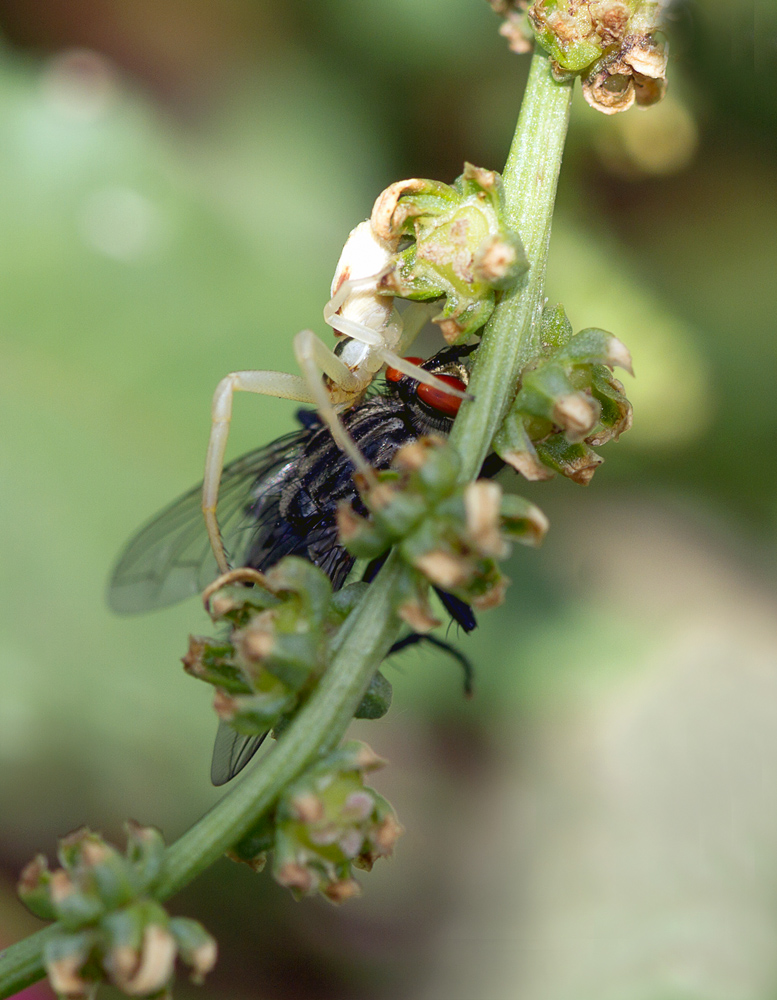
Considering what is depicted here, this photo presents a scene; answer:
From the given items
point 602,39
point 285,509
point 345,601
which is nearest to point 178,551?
point 285,509

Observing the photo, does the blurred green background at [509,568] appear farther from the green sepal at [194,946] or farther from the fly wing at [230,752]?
the green sepal at [194,946]

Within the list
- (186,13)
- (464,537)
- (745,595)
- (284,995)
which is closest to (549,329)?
(464,537)

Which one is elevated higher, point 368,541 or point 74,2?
point 74,2

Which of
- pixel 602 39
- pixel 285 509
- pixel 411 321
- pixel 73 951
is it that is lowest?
pixel 73 951

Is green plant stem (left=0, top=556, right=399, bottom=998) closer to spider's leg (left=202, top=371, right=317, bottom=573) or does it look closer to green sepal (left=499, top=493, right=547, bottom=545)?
green sepal (left=499, top=493, right=547, bottom=545)

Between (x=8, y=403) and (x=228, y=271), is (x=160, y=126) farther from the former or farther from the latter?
(x=8, y=403)

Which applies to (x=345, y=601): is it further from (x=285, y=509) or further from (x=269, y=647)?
(x=285, y=509)
